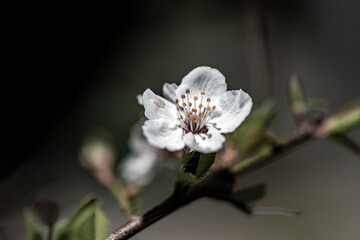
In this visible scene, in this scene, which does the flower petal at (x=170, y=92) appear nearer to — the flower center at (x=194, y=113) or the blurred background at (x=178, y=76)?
the flower center at (x=194, y=113)

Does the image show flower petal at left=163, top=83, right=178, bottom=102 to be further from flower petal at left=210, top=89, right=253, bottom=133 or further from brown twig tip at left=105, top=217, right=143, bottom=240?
brown twig tip at left=105, top=217, right=143, bottom=240

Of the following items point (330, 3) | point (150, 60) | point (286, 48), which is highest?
point (150, 60)

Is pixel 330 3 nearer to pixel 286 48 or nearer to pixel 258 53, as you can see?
pixel 286 48

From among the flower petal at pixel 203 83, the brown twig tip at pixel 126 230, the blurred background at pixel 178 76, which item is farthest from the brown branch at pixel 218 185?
the blurred background at pixel 178 76

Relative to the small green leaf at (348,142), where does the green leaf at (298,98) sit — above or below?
above

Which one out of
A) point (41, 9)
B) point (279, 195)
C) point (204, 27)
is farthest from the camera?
point (279, 195)

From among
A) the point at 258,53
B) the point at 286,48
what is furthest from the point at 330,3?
the point at 258,53

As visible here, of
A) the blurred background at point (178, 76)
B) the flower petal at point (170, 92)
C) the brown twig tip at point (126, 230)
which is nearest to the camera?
the brown twig tip at point (126, 230)

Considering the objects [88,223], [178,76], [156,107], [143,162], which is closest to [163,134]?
[156,107]
